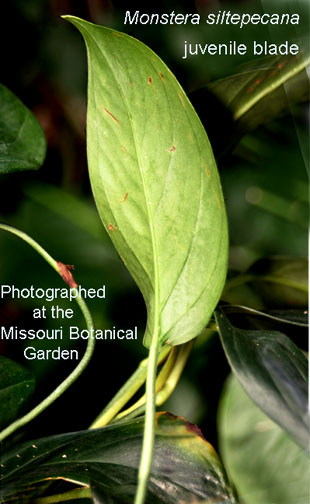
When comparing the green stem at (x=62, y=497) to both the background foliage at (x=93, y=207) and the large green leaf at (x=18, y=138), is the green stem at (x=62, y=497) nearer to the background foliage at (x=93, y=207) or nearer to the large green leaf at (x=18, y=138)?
the background foliage at (x=93, y=207)

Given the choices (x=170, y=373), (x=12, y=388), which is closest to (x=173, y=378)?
(x=170, y=373)

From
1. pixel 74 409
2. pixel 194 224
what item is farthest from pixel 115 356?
pixel 194 224

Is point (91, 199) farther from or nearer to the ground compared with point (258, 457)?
farther from the ground

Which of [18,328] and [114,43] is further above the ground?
[114,43]

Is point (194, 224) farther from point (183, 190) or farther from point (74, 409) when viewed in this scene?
point (74, 409)

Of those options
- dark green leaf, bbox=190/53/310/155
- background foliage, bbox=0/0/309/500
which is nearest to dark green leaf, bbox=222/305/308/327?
background foliage, bbox=0/0/309/500

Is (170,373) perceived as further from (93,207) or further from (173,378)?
(93,207)

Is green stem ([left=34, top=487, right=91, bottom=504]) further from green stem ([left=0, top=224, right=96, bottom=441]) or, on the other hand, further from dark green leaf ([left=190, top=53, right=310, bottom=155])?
dark green leaf ([left=190, top=53, right=310, bottom=155])
